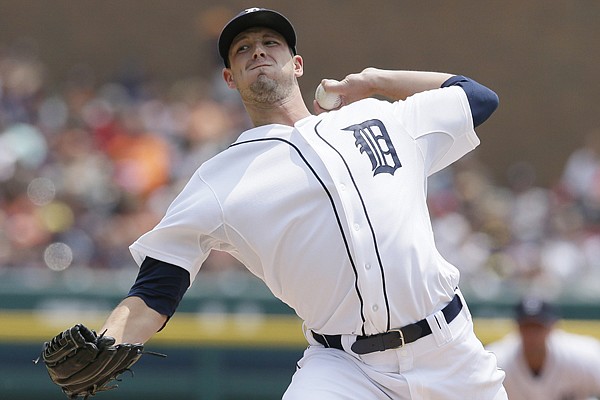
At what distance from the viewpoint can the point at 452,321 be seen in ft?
12.6

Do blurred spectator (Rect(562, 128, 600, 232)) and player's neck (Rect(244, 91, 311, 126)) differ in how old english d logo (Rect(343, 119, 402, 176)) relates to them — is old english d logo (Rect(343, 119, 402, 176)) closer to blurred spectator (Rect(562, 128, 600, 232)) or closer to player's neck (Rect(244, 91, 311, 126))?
player's neck (Rect(244, 91, 311, 126))

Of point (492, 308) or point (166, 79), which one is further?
point (166, 79)

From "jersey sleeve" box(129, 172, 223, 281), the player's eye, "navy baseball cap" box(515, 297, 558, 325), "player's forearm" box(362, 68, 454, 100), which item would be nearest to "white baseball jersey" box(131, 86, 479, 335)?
"jersey sleeve" box(129, 172, 223, 281)

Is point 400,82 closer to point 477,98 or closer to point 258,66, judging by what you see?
point 477,98

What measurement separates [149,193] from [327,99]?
5.99 metres

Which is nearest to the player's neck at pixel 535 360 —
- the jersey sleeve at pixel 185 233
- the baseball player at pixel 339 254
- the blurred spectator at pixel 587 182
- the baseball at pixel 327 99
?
the baseball player at pixel 339 254

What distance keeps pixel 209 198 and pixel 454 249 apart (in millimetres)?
5779

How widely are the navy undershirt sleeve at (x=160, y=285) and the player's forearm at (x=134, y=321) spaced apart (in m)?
0.02

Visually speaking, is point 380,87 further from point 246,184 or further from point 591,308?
point 591,308

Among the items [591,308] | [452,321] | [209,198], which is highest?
[209,198]

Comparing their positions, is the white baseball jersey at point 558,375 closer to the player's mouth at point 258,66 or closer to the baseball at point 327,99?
the baseball at point 327,99

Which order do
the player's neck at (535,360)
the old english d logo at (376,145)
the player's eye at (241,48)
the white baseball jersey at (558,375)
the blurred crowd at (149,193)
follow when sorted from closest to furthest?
the old english d logo at (376,145) < the player's eye at (241,48) < the white baseball jersey at (558,375) < the player's neck at (535,360) < the blurred crowd at (149,193)

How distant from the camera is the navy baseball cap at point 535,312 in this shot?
630 cm

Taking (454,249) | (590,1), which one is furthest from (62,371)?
(590,1)
